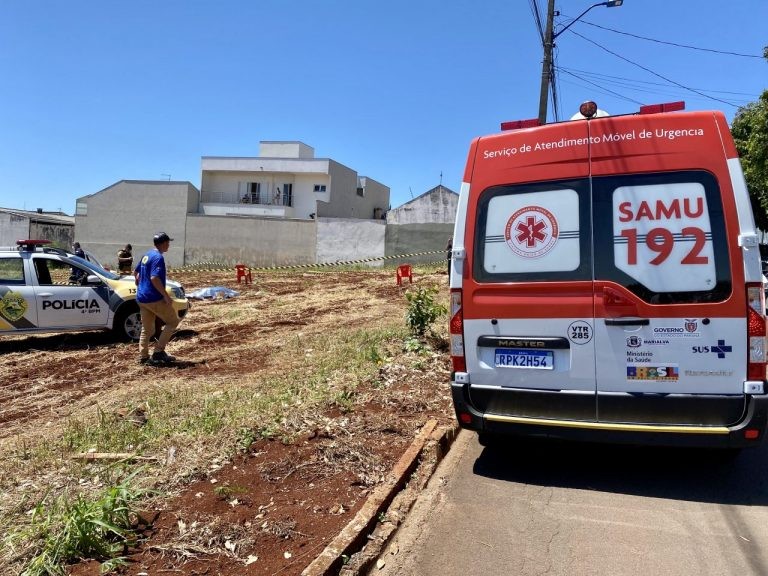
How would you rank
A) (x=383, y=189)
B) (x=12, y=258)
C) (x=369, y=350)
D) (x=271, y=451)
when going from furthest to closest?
(x=383, y=189) → (x=12, y=258) → (x=369, y=350) → (x=271, y=451)

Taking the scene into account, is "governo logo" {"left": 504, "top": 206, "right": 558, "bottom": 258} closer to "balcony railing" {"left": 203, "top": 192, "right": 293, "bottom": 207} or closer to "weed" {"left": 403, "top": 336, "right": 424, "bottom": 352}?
"weed" {"left": 403, "top": 336, "right": 424, "bottom": 352}

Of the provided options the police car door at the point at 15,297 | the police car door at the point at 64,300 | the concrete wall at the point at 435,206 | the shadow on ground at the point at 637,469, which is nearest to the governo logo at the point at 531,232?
the shadow on ground at the point at 637,469

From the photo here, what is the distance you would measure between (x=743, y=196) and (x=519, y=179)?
1.45 metres

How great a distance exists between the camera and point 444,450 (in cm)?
498

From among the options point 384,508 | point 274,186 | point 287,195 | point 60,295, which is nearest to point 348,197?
point 287,195

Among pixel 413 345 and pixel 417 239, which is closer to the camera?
pixel 413 345

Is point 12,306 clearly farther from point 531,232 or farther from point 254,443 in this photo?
point 531,232

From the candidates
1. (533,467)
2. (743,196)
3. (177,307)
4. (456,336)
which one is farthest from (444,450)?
(177,307)

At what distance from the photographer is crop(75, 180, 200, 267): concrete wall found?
41812mm

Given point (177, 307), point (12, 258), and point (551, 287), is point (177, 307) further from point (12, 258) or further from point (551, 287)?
point (551, 287)

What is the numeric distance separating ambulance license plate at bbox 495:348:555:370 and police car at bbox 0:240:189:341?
6483 millimetres

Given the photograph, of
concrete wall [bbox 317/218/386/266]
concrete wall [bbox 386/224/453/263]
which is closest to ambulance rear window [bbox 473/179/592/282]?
concrete wall [bbox 386/224/453/263]

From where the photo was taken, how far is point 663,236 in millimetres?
3973

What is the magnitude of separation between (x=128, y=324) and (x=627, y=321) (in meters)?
8.41
